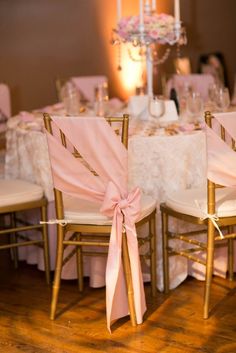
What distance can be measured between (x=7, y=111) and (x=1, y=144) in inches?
23.5

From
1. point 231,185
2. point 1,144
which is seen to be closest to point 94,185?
point 231,185

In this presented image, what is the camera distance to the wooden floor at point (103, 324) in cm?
265

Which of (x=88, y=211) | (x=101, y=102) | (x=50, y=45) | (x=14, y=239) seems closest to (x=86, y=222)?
(x=88, y=211)

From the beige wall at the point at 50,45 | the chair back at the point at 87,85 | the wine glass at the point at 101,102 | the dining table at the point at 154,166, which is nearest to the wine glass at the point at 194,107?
the dining table at the point at 154,166

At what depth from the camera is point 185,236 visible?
3.21 metres

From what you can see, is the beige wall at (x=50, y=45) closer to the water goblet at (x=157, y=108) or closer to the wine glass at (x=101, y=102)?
the wine glass at (x=101, y=102)

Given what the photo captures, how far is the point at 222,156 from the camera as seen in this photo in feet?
9.02

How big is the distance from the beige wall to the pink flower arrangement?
1980mm

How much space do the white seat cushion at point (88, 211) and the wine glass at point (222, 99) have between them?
101 centimetres

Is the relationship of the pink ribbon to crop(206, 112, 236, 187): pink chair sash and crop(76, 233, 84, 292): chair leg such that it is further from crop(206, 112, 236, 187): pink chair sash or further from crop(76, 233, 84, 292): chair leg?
crop(76, 233, 84, 292): chair leg

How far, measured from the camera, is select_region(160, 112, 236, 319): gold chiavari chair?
282 cm

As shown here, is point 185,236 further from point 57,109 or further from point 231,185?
point 57,109

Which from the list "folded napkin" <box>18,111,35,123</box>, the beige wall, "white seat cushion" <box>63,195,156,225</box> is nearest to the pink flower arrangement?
"folded napkin" <box>18,111,35,123</box>

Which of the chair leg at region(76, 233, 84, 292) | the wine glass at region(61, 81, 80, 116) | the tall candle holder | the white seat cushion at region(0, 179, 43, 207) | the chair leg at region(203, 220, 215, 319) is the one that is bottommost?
the chair leg at region(76, 233, 84, 292)
